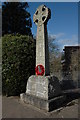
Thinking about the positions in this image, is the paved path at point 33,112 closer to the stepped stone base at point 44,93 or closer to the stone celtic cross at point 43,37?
the stepped stone base at point 44,93

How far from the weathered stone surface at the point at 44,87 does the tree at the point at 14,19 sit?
37.6 ft

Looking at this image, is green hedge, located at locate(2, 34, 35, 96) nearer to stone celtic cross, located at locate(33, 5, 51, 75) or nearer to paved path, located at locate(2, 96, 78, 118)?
stone celtic cross, located at locate(33, 5, 51, 75)

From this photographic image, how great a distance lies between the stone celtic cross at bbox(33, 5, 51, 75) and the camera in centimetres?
461

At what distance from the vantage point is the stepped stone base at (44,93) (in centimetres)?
399

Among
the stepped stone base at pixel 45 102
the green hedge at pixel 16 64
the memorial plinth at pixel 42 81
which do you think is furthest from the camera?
the green hedge at pixel 16 64

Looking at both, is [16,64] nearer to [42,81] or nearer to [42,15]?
[42,81]

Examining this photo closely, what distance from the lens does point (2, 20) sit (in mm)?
14797

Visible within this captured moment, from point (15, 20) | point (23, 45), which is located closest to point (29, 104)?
point (23, 45)

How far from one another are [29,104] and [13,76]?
164 centimetres

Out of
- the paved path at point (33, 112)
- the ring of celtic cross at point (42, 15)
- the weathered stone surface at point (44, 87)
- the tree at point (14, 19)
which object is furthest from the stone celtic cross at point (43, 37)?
the tree at point (14, 19)

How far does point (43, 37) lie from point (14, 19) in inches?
462

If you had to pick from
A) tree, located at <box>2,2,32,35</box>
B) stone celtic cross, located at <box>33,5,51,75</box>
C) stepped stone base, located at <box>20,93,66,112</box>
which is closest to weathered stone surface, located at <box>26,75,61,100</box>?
stepped stone base, located at <box>20,93,66,112</box>

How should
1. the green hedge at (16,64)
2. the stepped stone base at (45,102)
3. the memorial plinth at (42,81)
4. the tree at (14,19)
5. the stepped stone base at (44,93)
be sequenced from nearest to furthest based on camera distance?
the stepped stone base at (45,102), the stepped stone base at (44,93), the memorial plinth at (42,81), the green hedge at (16,64), the tree at (14,19)

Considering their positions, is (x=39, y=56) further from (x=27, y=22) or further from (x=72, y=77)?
(x=27, y=22)
